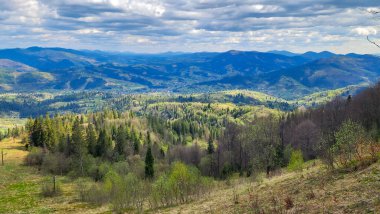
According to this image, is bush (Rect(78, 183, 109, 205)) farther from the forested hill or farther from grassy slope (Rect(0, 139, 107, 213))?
grassy slope (Rect(0, 139, 107, 213))

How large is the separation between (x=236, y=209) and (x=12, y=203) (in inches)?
3220

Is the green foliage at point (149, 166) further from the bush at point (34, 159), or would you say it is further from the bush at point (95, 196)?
the bush at point (34, 159)

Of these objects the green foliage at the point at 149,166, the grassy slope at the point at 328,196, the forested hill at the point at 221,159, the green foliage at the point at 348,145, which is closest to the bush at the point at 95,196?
the forested hill at the point at 221,159

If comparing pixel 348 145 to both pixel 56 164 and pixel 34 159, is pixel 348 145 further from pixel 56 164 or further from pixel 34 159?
pixel 34 159

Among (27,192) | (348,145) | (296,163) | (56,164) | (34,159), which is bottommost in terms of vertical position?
(56,164)

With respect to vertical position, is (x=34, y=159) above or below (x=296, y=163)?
below

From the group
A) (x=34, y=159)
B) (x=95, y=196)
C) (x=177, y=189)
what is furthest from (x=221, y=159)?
(x=34, y=159)

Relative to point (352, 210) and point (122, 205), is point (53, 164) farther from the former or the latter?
point (352, 210)

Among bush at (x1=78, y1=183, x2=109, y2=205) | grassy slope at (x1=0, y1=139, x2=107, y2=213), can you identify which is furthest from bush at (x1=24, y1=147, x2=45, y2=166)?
bush at (x1=78, y1=183, x2=109, y2=205)

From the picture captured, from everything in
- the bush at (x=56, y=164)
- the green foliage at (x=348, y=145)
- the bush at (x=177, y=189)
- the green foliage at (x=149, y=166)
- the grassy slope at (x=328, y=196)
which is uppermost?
the green foliage at (x=348, y=145)

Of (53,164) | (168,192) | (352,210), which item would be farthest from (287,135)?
(352,210)

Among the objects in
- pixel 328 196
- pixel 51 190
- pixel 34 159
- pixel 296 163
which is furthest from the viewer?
pixel 34 159

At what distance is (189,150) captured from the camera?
19150 centimetres

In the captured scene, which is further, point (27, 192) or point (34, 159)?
point (34, 159)
